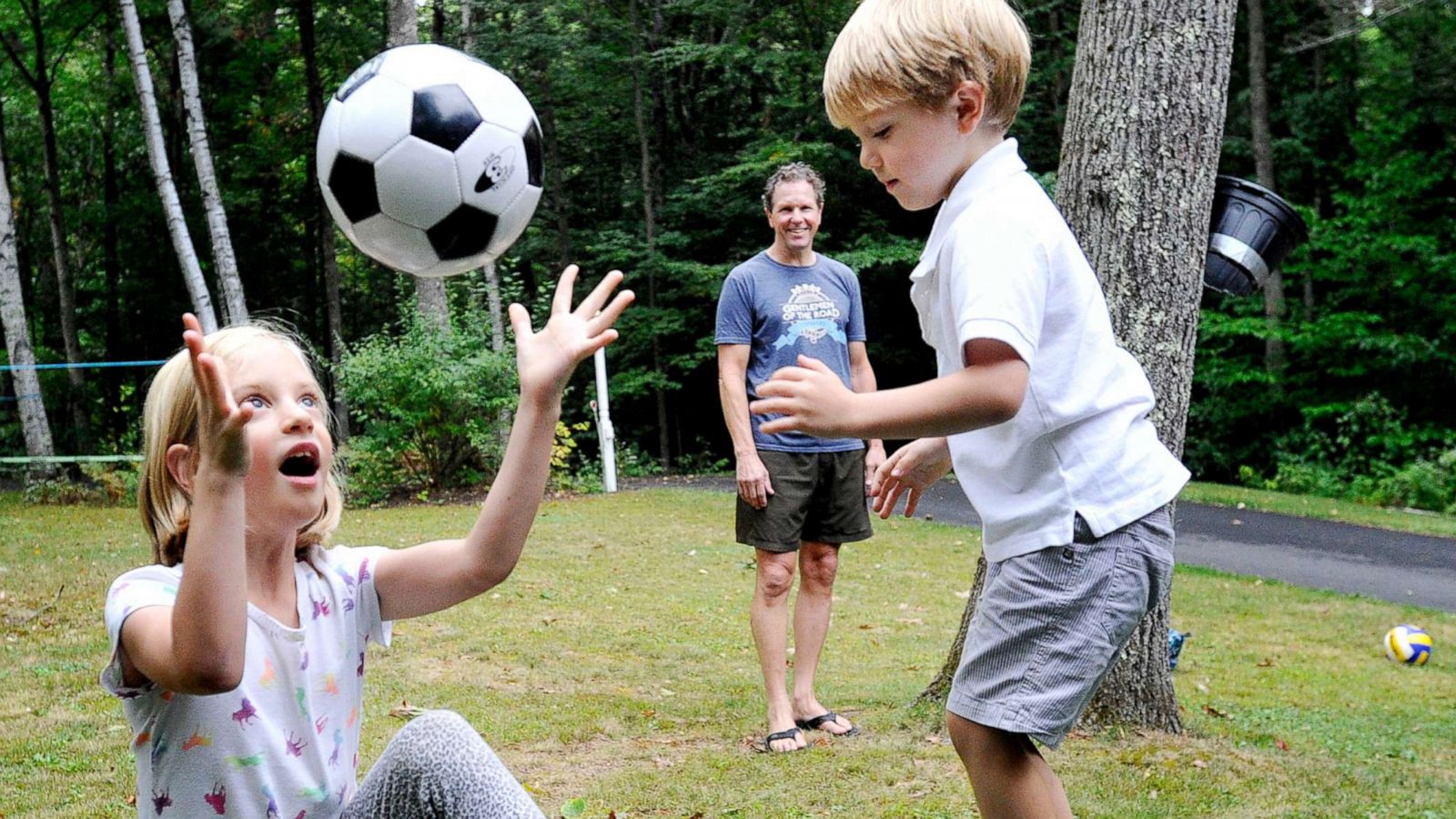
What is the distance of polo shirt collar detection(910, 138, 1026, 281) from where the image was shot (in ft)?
7.16

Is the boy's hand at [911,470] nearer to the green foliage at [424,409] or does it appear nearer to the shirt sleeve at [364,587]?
the shirt sleeve at [364,587]

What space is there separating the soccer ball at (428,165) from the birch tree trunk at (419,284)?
9746 millimetres

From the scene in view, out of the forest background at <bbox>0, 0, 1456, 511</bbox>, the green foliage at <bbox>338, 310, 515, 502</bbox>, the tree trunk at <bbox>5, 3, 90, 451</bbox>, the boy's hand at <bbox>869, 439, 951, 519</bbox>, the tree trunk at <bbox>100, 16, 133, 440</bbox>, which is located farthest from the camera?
the tree trunk at <bbox>100, 16, 133, 440</bbox>

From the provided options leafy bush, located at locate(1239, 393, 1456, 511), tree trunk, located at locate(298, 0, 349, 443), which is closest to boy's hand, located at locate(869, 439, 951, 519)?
leafy bush, located at locate(1239, 393, 1456, 511)

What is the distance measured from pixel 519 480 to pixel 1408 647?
20.2 ft

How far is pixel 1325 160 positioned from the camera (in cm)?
1867

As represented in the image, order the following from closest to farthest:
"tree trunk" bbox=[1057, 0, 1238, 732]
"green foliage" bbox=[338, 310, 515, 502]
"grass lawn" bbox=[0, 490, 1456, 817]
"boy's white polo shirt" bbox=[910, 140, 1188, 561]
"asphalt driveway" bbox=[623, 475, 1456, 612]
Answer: "boy's white polo shirt" bbox=[910, 140, 1188, 561]
"grass lawn" bbox=[0, 490, 1456, 817]
"tree trunk" bbox=[1057, 0, 1238, 732]
"asphalt driveway" bbox=[623, 475, 1456, 612]
"green foliage" bbox=[338, 310, 515, 502]

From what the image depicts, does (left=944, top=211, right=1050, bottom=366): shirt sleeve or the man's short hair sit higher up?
the man's short hair

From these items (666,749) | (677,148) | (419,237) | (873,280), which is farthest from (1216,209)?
(677,148)

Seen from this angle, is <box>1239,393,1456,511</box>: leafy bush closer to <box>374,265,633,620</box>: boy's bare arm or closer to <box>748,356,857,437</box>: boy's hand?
<box>748,356,857,437</box>: boy's hand

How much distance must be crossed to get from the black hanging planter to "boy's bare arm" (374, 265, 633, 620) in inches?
156

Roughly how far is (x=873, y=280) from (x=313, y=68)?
10555 millimetres

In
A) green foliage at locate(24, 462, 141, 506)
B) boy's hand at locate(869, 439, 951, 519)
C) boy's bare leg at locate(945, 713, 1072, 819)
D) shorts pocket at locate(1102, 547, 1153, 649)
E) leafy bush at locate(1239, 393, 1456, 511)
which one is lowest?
leafy bush at locate(1239, 393, 1456, 511)

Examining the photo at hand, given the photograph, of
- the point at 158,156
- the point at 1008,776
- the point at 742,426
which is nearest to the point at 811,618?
the point at 742,426
